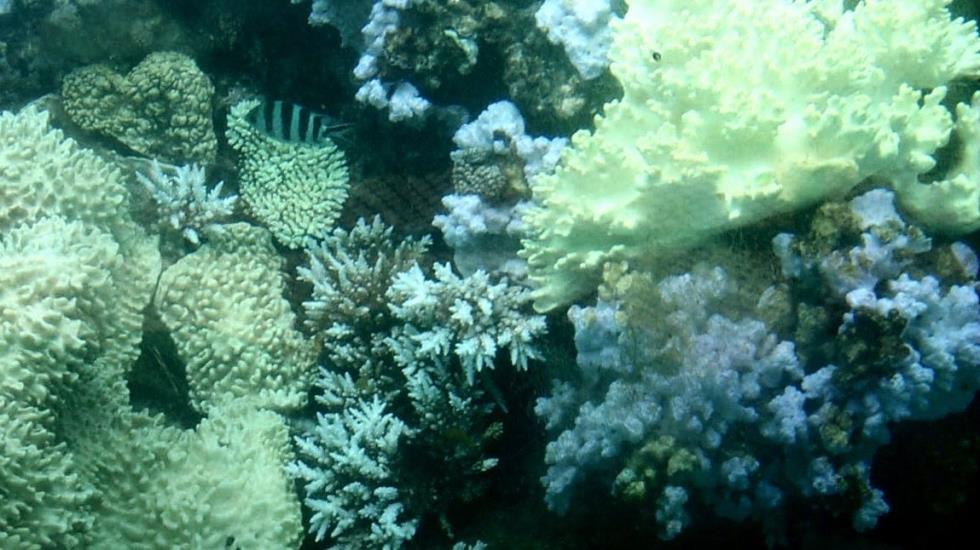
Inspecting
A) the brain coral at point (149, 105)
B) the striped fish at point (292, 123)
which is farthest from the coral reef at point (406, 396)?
the brain coral at point (149, 105)

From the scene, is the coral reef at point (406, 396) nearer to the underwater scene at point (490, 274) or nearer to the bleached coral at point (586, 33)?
the underwater scene at point (490, 274)

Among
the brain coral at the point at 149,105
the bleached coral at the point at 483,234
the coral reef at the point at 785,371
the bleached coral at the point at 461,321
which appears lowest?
the coral reef at the point at 785,371

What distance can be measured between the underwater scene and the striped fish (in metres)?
0.03

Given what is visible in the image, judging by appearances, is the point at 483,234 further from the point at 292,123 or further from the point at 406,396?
the point at 292,123

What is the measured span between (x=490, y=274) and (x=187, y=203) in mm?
1806

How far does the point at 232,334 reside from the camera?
3.71 meters

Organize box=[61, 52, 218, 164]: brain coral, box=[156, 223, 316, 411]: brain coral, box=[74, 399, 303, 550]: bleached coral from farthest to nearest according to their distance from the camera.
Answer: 1. box=[61, 52, 218, 164]: brain coral
2. box=[156, 223, 316, 411]: brain coral
3. box=[74, 399, 303, 550]: bleached coral

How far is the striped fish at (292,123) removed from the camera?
411 centimetres

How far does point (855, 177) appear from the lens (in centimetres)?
254

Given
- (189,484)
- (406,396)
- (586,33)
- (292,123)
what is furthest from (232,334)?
(586,33)

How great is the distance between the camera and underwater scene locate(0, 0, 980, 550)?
2596 mm

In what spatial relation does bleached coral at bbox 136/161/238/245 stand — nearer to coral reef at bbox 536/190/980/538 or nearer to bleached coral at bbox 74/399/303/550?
bleached coral at bbox 74/399/303/550

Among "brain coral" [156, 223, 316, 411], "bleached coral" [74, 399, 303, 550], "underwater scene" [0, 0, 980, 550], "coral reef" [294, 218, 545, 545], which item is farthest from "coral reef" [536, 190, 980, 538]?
"brain coral" [156, 223, 316, 411]

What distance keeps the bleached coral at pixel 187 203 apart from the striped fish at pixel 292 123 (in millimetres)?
466
